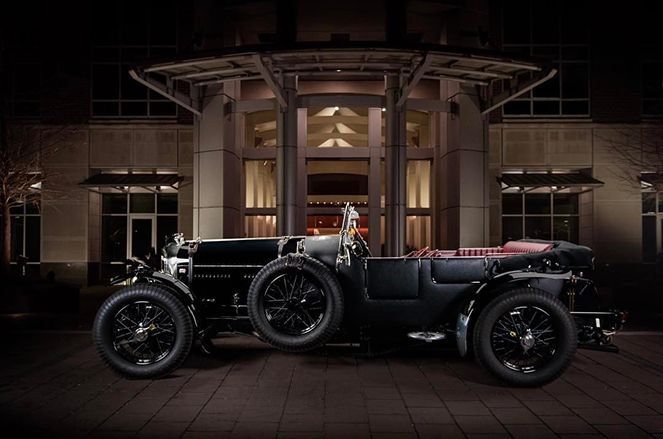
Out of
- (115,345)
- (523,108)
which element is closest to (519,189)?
(523,108)

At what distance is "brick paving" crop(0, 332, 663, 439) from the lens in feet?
13.6

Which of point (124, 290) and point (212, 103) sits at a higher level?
point (212, 103)

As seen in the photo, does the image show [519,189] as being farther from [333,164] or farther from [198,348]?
[198,348]

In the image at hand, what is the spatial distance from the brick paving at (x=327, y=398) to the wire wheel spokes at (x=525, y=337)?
282mm

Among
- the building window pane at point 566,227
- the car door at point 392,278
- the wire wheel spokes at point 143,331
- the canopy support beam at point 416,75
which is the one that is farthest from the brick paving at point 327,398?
the building window pane at point 566,227

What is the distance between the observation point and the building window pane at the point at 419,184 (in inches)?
715

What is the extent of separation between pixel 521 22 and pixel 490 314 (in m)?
16.9

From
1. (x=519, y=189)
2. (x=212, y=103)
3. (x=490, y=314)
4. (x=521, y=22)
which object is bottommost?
(x=490, y=314)

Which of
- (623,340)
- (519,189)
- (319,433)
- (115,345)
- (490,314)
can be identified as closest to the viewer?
(319,433)

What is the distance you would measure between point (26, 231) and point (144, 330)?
16.7 metres

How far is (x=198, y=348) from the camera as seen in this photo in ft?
21.9

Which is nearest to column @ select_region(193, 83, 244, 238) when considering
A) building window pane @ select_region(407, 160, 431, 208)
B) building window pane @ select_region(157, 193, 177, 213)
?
building window pane @ select_region(157, 193, 177, 213)

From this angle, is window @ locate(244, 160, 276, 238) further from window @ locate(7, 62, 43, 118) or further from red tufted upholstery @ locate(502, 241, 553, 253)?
red tufted upholstery @ locate(502, 241, 553, 253)

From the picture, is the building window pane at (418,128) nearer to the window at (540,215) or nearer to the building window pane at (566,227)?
the window at (540,215)
